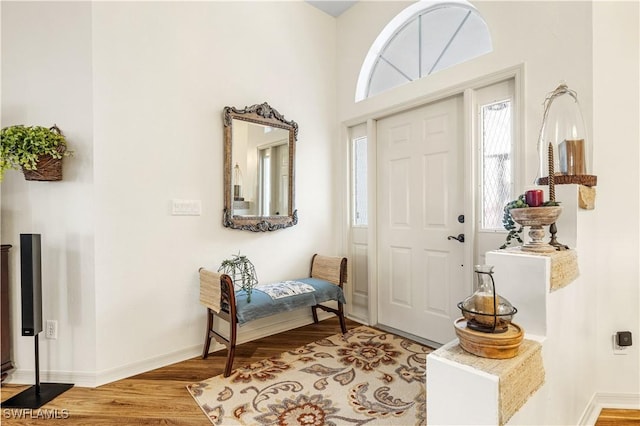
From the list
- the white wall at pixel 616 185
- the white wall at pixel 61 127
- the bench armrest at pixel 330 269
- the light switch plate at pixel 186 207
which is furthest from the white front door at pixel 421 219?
the white wall at pixel 61 127

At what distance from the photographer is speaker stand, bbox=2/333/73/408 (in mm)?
1824

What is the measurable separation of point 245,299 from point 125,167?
123cm

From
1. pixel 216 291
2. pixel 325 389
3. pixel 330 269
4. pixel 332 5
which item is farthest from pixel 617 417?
pixel 332 5

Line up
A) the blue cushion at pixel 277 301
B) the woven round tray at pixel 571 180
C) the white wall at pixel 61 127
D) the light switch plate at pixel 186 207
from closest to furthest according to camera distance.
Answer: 1. the woven round tray at pixel 571 180
2. the white wall at pixel 61 127
3. the blue cushion at pixel 277 301
4. the light switch plate at pixel 186 207

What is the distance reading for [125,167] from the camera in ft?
7.14

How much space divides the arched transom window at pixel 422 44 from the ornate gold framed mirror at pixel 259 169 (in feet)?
3.20

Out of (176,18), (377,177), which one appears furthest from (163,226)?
(377,177)

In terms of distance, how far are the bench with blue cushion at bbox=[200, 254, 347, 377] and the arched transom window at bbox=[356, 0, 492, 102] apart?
1785 millimetres

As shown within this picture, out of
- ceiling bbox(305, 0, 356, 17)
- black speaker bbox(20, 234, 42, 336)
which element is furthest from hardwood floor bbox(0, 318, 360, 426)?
ceiling bbox(305, 0, 356, 17)

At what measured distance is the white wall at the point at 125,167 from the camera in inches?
81.6

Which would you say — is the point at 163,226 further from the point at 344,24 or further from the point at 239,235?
the point at 344,24

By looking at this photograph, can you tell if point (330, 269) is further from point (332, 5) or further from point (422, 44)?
point (332, 5)

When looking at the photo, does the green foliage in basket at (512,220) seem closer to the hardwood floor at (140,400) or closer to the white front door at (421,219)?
the white front door at (421,219)

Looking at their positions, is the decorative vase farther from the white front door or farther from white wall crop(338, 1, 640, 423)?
the white front door
